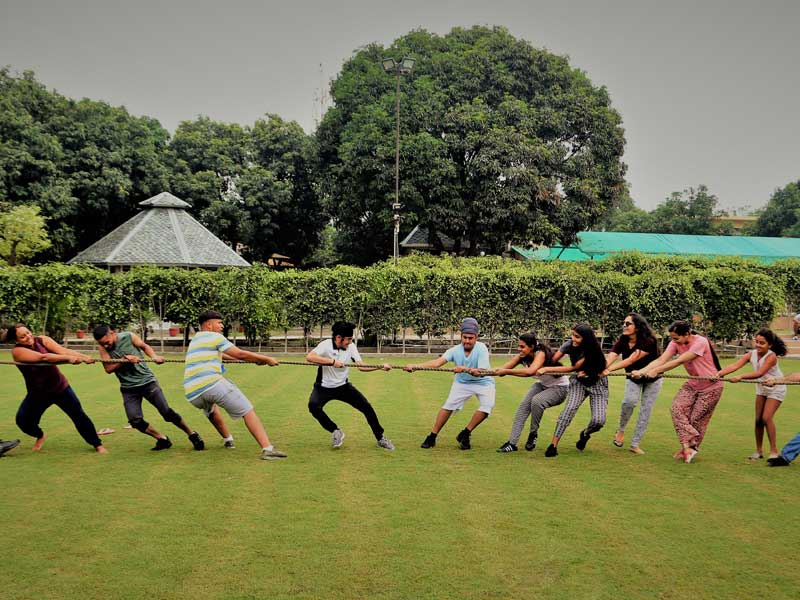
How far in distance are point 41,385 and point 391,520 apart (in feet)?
17.2

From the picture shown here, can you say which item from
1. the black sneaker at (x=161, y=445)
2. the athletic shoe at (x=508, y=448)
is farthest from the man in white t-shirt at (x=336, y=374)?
the black sneaker at (x=161, y=445)

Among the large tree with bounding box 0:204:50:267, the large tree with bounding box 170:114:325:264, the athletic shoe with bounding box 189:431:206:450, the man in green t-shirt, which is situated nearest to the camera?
the man in green t-shirt

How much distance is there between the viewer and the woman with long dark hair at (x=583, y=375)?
30.8ft

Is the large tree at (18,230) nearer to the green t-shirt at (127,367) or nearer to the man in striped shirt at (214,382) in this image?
the green t-shirt at (127,367)

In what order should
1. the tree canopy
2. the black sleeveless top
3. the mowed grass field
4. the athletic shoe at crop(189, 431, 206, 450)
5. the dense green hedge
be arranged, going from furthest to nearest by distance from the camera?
1. the tree canopy
2. the dense green hedge
3. the athletic shoe at crop(189, 431, 206, 450)
4. the black sleeveless top
5. the mowed grass field

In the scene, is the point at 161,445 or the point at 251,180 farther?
the point at 251,180

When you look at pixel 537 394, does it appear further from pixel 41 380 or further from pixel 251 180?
pixel 251 180

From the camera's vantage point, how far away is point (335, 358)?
9.32 metres

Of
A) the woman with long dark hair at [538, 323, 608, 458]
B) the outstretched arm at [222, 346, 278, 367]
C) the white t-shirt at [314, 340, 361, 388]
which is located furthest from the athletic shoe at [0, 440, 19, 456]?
the woman with long dark hair at [538, 323, 608, 458]

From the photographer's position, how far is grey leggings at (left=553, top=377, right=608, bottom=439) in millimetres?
9500

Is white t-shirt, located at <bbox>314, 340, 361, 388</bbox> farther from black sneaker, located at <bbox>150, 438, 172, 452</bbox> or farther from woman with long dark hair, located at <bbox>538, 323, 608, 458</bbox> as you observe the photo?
woman with long dark hair, located at <bbox>538, 323, 608, 458</bbox>

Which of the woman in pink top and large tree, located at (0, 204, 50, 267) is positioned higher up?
large tree, located at (0, 204, 50, 267)

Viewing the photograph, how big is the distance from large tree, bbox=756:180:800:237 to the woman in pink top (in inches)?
2177

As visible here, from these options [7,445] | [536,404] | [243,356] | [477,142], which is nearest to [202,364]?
[243,356]
